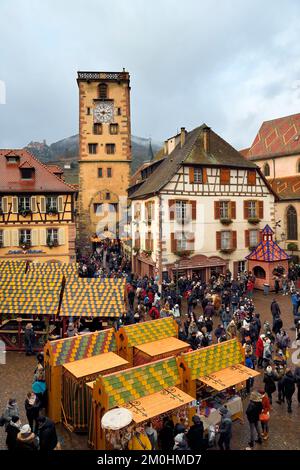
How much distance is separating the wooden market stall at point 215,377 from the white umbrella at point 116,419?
7.71ft

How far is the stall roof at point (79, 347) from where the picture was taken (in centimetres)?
1035

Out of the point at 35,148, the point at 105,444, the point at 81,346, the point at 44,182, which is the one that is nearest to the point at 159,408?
the point at 105,444

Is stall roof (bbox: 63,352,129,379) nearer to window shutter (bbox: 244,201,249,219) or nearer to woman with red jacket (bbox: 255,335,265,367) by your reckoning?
woman with red jacket (bbox: 255,335,265,367)

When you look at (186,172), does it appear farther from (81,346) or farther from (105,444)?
(105,444)

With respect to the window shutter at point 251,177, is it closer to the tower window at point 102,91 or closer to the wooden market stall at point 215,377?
the tower window at point 102,91

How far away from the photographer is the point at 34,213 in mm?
27938

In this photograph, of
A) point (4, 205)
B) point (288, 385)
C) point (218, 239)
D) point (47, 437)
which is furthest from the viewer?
point (218, 239)

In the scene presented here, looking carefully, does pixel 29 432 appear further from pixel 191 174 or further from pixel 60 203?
pixel 191 174

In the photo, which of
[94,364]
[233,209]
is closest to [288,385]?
[94,364]

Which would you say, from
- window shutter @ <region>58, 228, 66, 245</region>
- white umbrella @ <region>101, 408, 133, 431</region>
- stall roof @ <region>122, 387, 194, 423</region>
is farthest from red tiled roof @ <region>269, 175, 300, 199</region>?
white umbrella @ <region>101, 408, 133, 431</region>

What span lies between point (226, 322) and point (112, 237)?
2830cm

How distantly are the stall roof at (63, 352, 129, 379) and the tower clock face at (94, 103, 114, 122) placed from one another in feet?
118

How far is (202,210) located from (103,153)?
1866 cm

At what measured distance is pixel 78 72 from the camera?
42.0 meters
